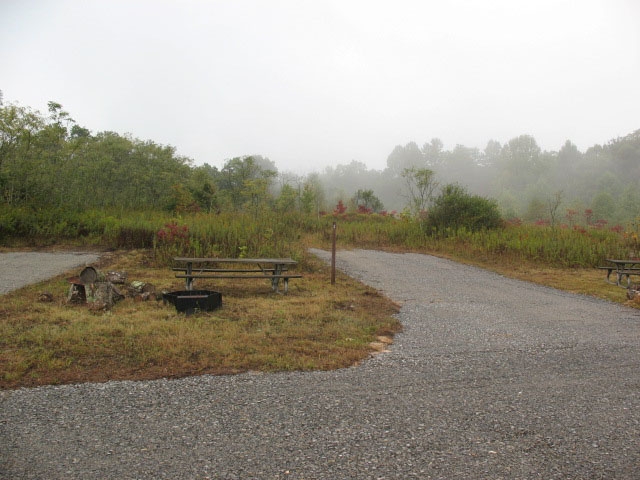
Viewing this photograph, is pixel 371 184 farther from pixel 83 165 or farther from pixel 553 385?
pixel 553 385

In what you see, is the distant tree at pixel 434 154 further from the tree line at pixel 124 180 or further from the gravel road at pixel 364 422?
the gravel road at pixel 364 422

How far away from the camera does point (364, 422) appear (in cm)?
271

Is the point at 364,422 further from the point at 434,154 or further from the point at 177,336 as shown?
the point at 434,154

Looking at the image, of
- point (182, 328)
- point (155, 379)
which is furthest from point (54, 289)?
point (155, 379)

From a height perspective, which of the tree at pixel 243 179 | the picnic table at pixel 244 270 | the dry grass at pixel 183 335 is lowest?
the dry grass at pixel 183 335

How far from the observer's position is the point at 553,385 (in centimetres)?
348

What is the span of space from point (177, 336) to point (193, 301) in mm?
1169

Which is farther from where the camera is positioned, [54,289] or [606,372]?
[54,289]

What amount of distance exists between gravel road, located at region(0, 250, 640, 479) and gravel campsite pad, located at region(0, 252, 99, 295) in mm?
5040

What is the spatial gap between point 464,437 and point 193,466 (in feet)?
4.96

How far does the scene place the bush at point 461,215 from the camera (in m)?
16.3

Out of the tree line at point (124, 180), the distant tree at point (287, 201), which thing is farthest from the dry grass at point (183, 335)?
the distant tree at point (287, 201)

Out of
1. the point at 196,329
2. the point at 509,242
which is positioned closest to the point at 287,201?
the point at 509,242

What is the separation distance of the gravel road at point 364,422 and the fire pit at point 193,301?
2211 millimetres
